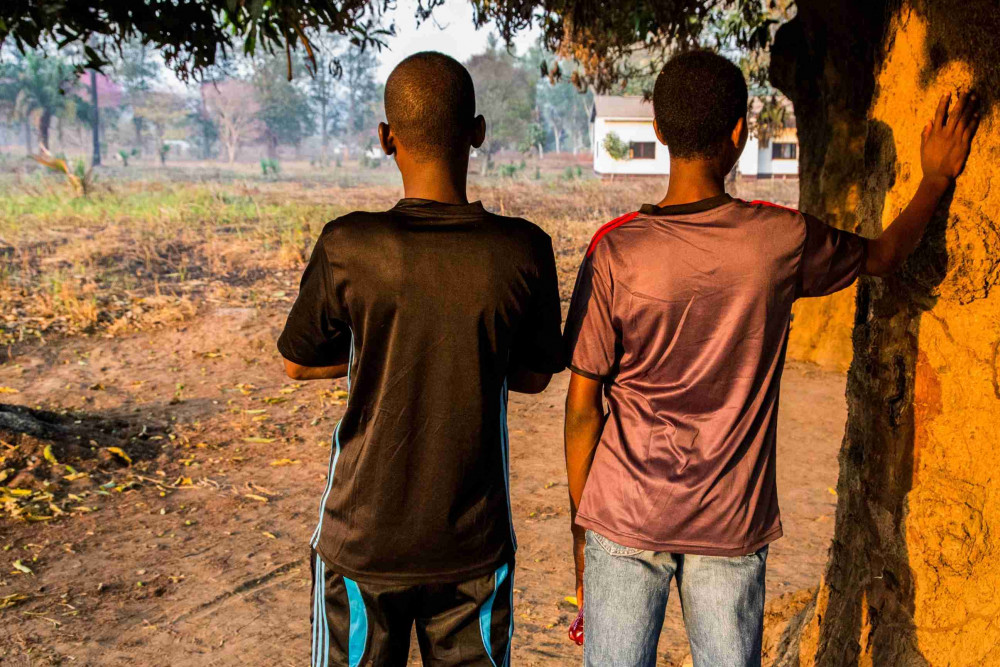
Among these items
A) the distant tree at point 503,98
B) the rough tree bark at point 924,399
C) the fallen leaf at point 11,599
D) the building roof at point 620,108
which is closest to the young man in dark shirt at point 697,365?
the rough tree bark at point 924,399

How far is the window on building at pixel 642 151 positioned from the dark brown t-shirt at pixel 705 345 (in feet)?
135

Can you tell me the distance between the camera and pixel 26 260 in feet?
41.4

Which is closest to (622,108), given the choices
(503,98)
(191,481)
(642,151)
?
(642,151)

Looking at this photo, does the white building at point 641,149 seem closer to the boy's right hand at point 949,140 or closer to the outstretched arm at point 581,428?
the boy's right hand at point 949,140

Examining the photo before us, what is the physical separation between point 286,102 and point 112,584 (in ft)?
245

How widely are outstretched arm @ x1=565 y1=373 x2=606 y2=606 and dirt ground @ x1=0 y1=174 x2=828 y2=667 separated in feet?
6.08

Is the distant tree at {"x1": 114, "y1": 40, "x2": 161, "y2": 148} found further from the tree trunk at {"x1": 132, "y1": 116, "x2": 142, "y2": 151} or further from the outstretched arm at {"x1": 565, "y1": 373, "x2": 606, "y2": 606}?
the outstretched arm at {"x1": 565, "y1": 373, "x2": 606, "y2": 606}

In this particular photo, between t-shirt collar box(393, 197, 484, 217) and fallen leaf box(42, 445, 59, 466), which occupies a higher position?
t-shirt collar box(393, 197, 484, 217)

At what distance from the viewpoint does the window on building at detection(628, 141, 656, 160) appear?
138ft

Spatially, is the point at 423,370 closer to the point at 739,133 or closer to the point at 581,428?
the point at 581,428

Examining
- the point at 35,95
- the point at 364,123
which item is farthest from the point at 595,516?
the point at 364,123

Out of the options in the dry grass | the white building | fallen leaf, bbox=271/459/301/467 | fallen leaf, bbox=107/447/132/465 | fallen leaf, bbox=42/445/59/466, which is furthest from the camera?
the white building

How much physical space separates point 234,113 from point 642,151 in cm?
4410

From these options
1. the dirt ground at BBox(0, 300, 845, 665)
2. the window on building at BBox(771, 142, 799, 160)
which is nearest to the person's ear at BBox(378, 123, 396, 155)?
the dirt ground at BBox(0, 300, 845, 665)
